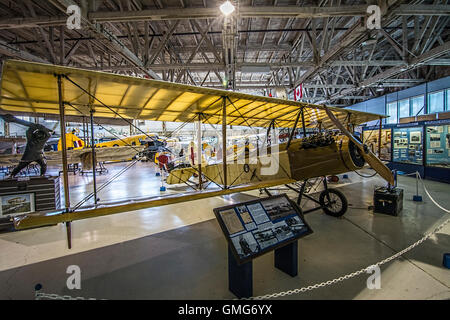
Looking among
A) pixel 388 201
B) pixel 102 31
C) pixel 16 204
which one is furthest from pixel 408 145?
pixel 16 204

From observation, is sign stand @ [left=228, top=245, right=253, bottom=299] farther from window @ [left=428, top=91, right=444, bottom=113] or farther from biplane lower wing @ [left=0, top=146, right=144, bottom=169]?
window @ [left=428, top=91, right=444, bottom=113]

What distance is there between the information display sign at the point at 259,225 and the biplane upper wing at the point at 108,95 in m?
1.61

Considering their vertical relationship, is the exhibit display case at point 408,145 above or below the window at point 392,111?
below

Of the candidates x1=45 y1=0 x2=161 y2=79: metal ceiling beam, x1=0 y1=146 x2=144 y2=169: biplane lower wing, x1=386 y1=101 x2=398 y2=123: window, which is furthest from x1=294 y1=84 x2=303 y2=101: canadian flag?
x1=386 y1=101 x2=398 y2=123: window

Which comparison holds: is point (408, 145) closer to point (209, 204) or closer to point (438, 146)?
point (438, 146)

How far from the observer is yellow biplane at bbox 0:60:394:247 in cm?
198

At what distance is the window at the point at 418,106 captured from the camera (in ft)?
42.3

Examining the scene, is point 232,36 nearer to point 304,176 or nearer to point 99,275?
point 304,176

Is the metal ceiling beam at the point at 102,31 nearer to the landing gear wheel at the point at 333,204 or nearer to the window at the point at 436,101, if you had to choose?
the landing gear wheel at the point at 333,204

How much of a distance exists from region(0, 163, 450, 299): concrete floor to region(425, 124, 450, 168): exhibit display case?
4.58 metres

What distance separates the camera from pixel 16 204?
143 inches

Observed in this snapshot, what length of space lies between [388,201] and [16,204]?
25.3 feet

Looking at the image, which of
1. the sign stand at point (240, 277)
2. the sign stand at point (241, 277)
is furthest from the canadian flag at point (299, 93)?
the sign stand at point (241, 277)
